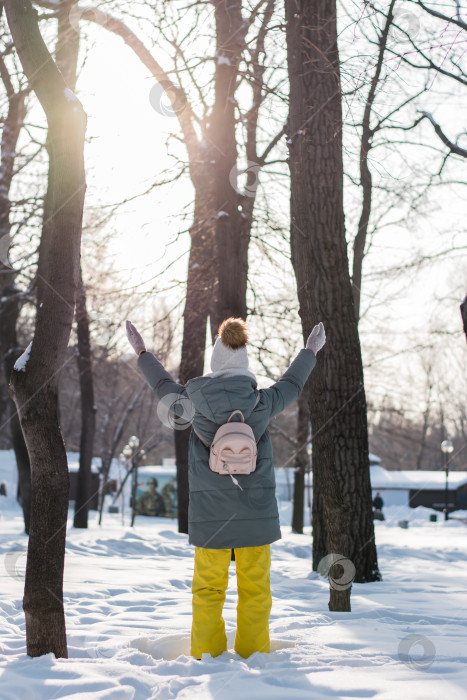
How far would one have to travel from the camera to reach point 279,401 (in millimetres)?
3846

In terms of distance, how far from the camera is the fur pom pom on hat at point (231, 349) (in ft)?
12.4

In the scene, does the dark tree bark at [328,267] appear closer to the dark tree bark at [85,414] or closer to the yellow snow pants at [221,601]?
the yellow snow pants at [221,601]

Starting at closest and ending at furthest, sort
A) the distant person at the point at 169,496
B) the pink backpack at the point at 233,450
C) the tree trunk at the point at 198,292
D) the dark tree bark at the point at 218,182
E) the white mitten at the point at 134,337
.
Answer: the pink backpack at the point at 233,450 < the white mitten at the point at 134,337 < the dark tree bark at the point at 218,182 < the tree trunk at the point at 198,292 < the distant person at the point at 169,496

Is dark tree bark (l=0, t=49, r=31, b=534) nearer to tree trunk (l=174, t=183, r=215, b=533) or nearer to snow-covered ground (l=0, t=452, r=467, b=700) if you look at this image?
tree trunk (l=174, t=183, r=215, b=533)

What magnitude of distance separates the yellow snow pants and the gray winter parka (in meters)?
0.11

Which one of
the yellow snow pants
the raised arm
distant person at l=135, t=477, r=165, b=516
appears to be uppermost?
the raised arm

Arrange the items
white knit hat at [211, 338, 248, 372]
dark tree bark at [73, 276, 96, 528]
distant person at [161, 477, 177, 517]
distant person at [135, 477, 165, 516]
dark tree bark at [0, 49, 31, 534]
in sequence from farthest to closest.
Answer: distant person at [135, 477, 165, 516] < distant person at [161, 477, 177, 517] < dark tree bark at [73, 276, 96, 528] < dark tree bark at [0, 49, 31, 534] < white knit hat at [211, 338, 248, 372]

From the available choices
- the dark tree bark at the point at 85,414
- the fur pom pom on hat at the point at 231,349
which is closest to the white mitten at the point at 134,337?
the fur pom pom on hat at the point at 231,349

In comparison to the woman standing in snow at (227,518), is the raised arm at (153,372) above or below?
above

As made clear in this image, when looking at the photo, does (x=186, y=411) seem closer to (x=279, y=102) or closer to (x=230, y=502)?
(x=230, y=502)

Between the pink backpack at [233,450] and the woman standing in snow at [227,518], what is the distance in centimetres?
11

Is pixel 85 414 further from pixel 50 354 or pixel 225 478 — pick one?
pixel 225 478

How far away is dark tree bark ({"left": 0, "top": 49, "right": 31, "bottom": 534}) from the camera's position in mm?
11922

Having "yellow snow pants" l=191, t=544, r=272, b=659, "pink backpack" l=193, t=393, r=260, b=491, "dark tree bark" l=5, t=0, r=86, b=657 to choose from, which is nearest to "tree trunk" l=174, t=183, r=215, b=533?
"dark tree bark" l=5, t=0, r=86, b=657
